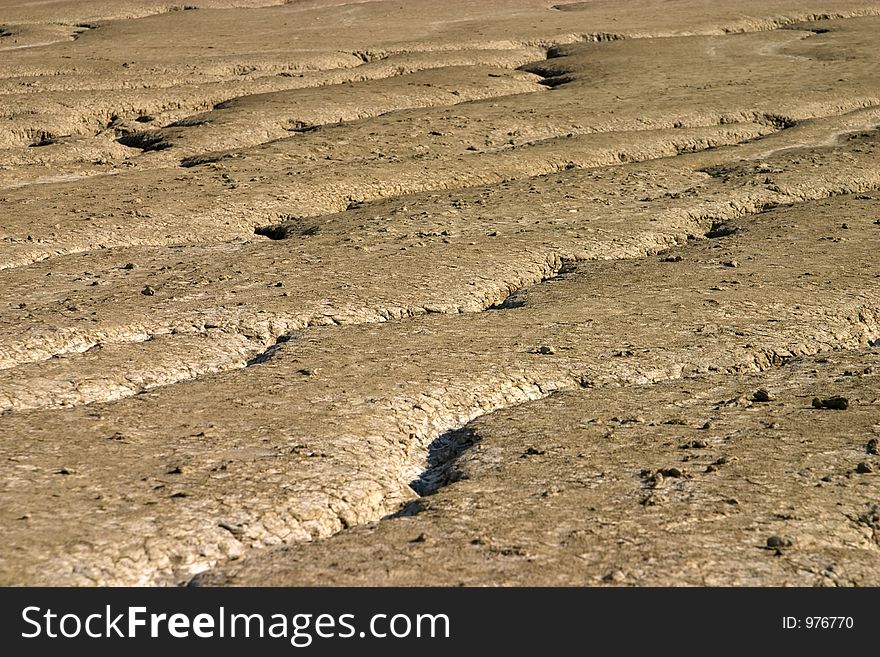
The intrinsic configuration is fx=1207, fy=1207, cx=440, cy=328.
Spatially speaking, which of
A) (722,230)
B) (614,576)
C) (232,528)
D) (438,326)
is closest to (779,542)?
(614,576)

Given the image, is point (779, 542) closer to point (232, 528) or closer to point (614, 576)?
point (614, 576)

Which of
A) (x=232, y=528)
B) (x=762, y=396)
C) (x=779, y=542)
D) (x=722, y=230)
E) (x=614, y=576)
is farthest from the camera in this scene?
(x=722, y=230)

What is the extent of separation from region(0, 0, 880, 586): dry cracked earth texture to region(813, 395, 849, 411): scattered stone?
1cm

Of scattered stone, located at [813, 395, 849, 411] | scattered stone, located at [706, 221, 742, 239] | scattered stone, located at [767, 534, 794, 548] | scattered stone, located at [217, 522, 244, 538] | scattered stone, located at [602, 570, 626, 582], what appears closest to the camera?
scattered stone, located at [602, 570, 626, 582]

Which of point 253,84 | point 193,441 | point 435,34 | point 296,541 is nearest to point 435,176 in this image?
point 253,84

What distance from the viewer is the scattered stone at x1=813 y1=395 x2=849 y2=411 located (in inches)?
221

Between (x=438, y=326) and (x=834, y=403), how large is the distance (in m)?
2.27

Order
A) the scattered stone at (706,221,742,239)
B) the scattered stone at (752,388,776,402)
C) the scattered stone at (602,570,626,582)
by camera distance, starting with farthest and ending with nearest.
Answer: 1. the scattered stone at (706,221,742,239)
2. the scattered stone at (752,388,776,402)
3. the scattered stone at (602,570,626,582)

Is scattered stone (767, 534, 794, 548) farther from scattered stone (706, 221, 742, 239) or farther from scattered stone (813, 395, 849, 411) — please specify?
scattered stone (706, 221, 742, 239)

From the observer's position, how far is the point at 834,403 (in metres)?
5.62

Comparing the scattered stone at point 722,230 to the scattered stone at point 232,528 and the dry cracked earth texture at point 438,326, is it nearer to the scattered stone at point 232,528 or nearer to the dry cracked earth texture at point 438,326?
the dry cracked earth texture at point 438,326

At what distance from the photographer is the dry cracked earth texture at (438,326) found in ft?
14.2

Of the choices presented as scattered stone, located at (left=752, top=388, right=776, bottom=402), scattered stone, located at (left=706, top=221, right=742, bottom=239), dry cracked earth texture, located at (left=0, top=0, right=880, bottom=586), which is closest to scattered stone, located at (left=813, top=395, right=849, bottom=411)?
dry cracked earth texture, located at (left=0, top=0, right=880, bottom=586)

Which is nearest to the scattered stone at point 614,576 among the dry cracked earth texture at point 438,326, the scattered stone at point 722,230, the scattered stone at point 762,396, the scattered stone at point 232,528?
the dry cracked earth texture at point 438,326
